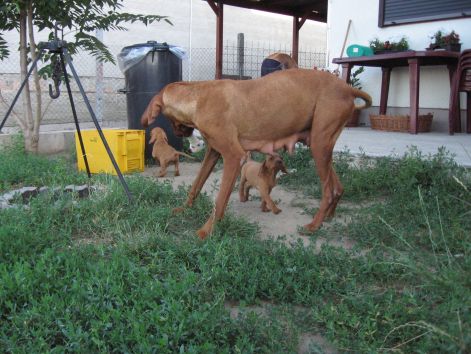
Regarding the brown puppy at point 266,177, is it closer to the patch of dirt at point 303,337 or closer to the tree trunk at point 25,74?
the patch of dirt at point 303,337

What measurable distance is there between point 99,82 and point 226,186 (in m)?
7.53

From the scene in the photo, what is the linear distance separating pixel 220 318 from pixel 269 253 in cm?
84

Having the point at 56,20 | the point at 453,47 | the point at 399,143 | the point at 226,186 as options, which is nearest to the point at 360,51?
the point at 453,47

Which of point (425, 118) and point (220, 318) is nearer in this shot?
point (220, 318)

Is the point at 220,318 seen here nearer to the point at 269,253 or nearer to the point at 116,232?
the point at 269,253

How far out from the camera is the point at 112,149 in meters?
5.93

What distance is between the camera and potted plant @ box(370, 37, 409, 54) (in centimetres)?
793

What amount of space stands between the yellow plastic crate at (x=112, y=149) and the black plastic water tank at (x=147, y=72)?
1.83 feet

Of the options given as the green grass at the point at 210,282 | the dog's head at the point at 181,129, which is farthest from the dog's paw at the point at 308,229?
the dog's head at the point at 181,129

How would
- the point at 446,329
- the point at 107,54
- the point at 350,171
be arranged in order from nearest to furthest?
the point at 446,329 < the point at 350,171 < the point at 107,54

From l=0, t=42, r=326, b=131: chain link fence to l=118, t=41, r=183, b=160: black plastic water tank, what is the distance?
126 cm

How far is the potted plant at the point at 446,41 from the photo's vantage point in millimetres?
7121

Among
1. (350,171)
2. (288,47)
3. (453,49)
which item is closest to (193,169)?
(350,171)

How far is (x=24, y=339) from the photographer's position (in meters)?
2.08
